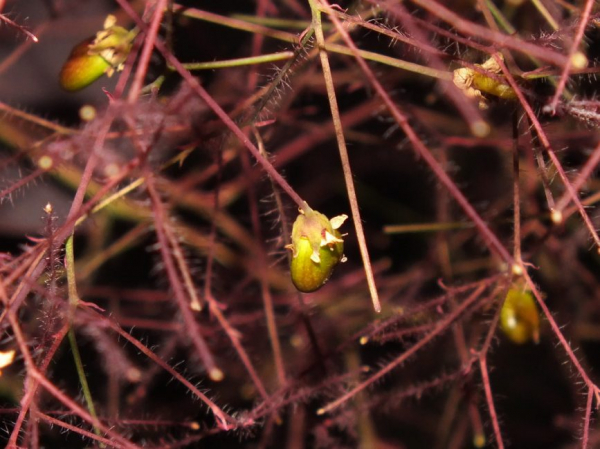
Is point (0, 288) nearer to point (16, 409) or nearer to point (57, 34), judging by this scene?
point (16, 409)

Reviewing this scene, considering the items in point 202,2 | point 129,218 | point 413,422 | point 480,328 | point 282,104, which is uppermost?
point 202,2

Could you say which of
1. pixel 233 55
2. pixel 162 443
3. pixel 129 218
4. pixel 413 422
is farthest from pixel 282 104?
pixel 413 422

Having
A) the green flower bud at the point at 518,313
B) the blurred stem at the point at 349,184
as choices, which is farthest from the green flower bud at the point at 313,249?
the green flower bud at the point at 518,313

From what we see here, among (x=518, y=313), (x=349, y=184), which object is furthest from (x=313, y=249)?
(x=518, y=313)

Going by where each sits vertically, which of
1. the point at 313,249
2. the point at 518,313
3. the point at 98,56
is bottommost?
the point at 518,313

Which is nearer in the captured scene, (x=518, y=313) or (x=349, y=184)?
(x=349, y=184)

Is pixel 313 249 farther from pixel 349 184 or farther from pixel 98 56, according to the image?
pixel 98 56

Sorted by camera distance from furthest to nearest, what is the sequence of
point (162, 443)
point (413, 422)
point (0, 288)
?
point (413, 422), point (162, 443), point (0, 288)
